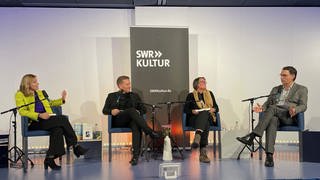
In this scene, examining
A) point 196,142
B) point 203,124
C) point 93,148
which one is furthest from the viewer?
point 93,148

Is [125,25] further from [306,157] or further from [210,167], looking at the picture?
[306,157]

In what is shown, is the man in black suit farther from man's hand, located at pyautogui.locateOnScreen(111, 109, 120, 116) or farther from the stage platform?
the stage platform

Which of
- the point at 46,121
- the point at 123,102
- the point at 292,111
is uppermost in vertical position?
the point at 123,102

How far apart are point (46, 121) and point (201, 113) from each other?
1949 millimetres

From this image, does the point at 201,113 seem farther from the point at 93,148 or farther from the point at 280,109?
the point at 93,148

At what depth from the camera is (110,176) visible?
4020mm

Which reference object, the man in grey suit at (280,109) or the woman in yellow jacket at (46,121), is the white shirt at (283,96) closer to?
the man in grey suit at (280,109)

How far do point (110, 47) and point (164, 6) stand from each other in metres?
1.14

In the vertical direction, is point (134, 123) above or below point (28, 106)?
below

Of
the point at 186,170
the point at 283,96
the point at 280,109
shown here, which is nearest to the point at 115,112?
the point at 186,170

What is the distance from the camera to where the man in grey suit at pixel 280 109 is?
4.70 metres

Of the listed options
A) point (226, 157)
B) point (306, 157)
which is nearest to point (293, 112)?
point (306, 157)

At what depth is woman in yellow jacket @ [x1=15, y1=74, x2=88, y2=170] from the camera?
4555mm

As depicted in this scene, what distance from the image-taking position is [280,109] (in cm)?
487
